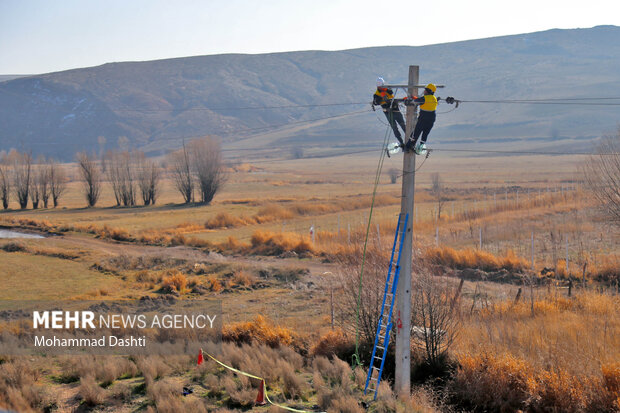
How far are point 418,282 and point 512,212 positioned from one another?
29.7 m

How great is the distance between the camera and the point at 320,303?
73.0 ft

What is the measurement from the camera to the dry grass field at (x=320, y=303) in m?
12.0

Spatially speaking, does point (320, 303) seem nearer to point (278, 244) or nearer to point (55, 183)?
point (278, 244)

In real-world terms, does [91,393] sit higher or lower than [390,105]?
lower

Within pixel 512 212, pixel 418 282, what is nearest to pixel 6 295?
pixel 418 282

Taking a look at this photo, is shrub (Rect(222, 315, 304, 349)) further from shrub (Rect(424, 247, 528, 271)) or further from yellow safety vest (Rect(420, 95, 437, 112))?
shrub (Rect(424, 247, 528, 271))

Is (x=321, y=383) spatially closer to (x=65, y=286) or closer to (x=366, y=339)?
(x=366, y=339)

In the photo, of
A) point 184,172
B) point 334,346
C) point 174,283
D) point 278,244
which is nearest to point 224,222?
point 278,244

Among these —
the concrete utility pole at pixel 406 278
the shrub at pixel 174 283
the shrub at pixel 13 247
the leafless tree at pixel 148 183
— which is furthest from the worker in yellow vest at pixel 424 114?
the leafless tree at pixel 148 183

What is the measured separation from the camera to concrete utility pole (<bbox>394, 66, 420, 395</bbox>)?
11281mm

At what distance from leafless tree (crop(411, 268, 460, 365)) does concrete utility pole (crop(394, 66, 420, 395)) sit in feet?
9.90

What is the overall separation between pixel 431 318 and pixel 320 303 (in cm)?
800

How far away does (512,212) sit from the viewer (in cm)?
4247

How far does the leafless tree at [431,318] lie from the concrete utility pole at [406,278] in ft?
9.90
